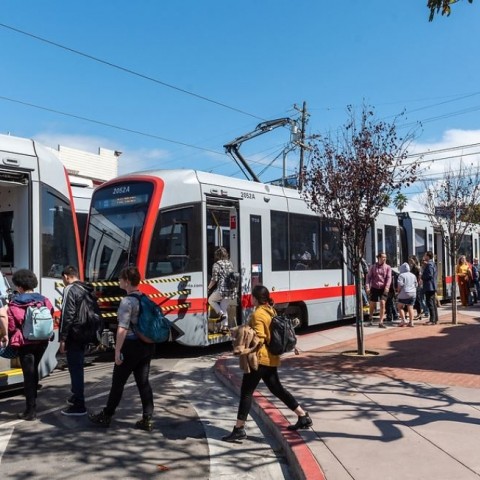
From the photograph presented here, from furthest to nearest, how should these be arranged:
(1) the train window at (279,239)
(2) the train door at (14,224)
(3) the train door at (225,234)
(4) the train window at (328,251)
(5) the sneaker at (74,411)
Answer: (4) the train window at (328,251) → (1) the train window at (279,239) → (3) the train door at (225,234) → (2) the train door at (14,224) → (5) the sneaker at (74,411)

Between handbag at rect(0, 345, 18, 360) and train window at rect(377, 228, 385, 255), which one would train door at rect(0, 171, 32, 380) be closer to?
handbag at rect(0, 345, 18, 360)

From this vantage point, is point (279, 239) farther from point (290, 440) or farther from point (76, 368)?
point (290, 440)

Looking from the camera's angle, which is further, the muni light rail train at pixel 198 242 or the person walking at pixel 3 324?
the muni light rail train at pixel 198 242

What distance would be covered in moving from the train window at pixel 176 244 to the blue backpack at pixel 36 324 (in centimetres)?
348

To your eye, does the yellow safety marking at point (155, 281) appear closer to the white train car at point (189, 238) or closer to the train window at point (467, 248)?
the white train car at point (189, 238)

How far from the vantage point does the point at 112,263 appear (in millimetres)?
10086

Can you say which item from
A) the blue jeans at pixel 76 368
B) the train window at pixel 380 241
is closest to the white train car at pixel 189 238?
the blue jeans at pixel 76 368

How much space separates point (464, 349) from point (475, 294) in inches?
418

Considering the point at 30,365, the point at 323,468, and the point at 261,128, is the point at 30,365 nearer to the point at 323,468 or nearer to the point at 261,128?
the point at 323,468

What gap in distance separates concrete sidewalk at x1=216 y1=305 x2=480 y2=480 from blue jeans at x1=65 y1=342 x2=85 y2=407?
206cm

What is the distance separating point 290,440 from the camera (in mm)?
5324

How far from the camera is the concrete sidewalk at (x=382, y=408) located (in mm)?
4676

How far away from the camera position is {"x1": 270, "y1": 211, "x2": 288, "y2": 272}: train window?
12.0m

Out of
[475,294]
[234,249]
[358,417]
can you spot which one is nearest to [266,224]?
[234,249]
